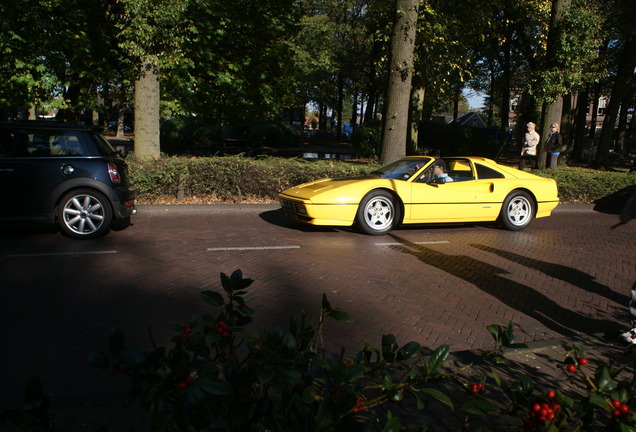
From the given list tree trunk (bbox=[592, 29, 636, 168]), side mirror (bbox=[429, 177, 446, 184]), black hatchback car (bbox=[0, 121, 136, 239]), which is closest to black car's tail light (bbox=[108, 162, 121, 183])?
black hatchback car (bbox=[0, 121, 136, 239])

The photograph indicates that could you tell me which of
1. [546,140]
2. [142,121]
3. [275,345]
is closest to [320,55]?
[546,140]

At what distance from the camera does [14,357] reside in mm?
3736

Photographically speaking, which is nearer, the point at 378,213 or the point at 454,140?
the point at 378,213

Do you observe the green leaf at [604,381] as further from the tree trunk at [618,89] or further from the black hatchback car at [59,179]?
the tree trunk at [618,89]

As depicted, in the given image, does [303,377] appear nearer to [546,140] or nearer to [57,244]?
[57,244]

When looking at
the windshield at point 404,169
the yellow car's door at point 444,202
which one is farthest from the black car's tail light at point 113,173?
the yellow car's door at point 444,202

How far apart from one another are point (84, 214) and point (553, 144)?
1380 centimetres

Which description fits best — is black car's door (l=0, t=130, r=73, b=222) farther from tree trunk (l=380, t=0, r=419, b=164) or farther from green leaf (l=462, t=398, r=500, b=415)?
tree trunk (l=380, t=0, r=419, b=164)

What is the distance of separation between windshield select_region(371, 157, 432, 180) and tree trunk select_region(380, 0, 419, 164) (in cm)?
395

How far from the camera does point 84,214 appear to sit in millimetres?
7750

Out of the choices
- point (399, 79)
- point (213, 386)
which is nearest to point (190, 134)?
point (399, 79)

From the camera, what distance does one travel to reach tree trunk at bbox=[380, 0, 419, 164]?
13.0 m

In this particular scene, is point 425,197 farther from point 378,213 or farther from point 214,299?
point 214,299

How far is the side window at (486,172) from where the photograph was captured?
956 centimetres
